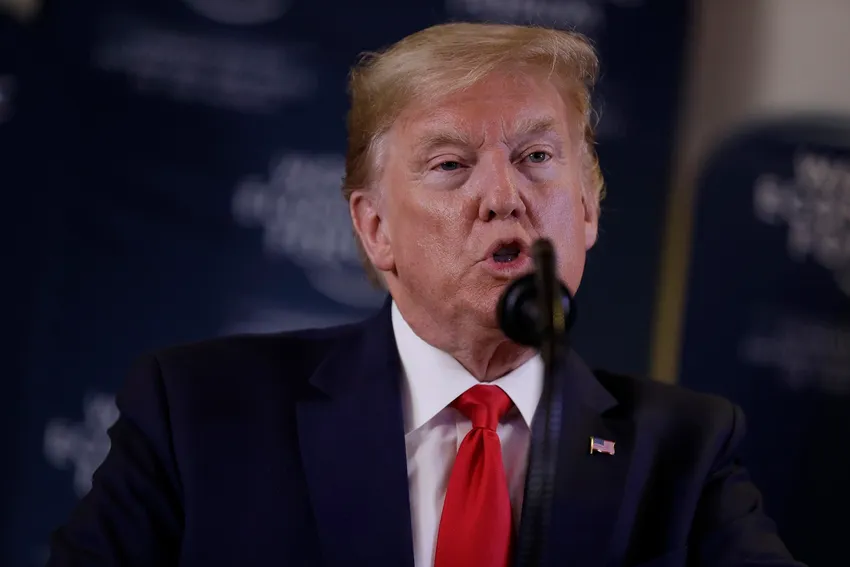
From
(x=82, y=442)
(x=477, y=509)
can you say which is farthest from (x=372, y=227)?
(x=82, y=442)

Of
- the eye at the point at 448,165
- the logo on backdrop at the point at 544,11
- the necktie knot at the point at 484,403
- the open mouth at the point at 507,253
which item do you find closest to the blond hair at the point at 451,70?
the eye at the point at 448,165

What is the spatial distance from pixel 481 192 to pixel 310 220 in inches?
37.2

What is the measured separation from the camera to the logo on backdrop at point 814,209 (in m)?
2.46

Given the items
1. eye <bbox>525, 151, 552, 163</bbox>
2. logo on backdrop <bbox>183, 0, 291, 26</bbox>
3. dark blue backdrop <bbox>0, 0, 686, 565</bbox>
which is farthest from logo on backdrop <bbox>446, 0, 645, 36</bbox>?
eye <bbox>525, 151, 552, 163</bbox>

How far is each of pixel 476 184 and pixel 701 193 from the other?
119cm

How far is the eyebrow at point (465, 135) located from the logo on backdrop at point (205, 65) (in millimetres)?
867

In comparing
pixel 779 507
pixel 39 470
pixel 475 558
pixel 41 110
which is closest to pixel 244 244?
pixel 41 110

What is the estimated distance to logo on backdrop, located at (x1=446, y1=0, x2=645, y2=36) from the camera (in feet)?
8.18

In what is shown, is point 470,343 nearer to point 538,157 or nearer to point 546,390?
point 538,157

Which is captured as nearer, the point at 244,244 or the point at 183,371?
the point at 183,371

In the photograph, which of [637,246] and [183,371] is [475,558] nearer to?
[183,371]

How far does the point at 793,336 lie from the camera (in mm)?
2471

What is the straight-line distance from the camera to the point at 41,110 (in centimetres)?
220

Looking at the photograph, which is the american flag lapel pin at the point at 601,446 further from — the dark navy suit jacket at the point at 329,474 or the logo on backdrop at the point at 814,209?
the logo on backdrop at the point at 814,209
